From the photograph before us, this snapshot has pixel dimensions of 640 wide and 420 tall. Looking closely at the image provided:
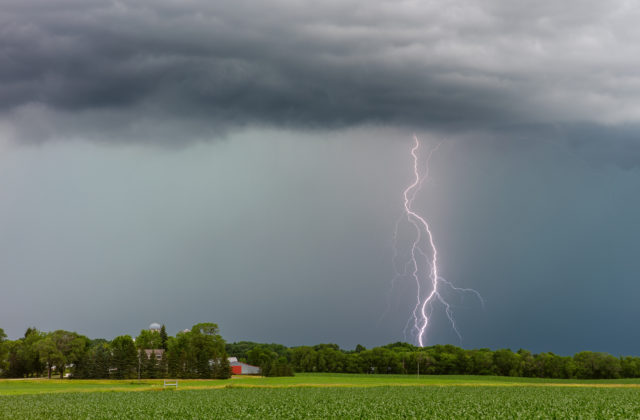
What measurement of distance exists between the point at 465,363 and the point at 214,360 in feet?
170

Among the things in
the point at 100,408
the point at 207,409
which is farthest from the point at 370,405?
the point at 100,408

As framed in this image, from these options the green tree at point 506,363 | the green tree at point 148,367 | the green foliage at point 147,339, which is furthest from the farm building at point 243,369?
the green tree at point 506,363

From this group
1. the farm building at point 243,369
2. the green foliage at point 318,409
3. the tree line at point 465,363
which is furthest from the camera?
the farm building at point 243,369

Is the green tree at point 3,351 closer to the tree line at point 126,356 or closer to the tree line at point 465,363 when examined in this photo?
the tree line at point 126,356

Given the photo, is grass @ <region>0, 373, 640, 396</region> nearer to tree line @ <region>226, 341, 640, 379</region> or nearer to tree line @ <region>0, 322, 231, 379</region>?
tree line @ <region>0, 322, 231, 379</region>

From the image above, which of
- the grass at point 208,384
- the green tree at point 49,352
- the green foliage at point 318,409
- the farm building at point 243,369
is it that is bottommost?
the farm building at point 243,369

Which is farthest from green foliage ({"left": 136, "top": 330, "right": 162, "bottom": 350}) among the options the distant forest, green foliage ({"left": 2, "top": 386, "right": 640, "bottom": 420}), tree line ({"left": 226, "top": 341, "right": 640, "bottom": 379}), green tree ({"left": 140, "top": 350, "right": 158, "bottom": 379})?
green foliage ({"left": 2, "top": 386, "right": 640, "bottom": 420})

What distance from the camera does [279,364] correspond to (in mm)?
104625

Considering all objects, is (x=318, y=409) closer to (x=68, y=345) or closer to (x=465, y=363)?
(x=68, y=345)

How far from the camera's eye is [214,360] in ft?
313

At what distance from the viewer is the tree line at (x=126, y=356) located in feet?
304

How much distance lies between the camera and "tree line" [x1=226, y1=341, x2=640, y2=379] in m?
112

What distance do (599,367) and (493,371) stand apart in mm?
19575

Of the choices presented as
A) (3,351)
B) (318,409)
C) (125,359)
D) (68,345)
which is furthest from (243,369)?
(318,409)
